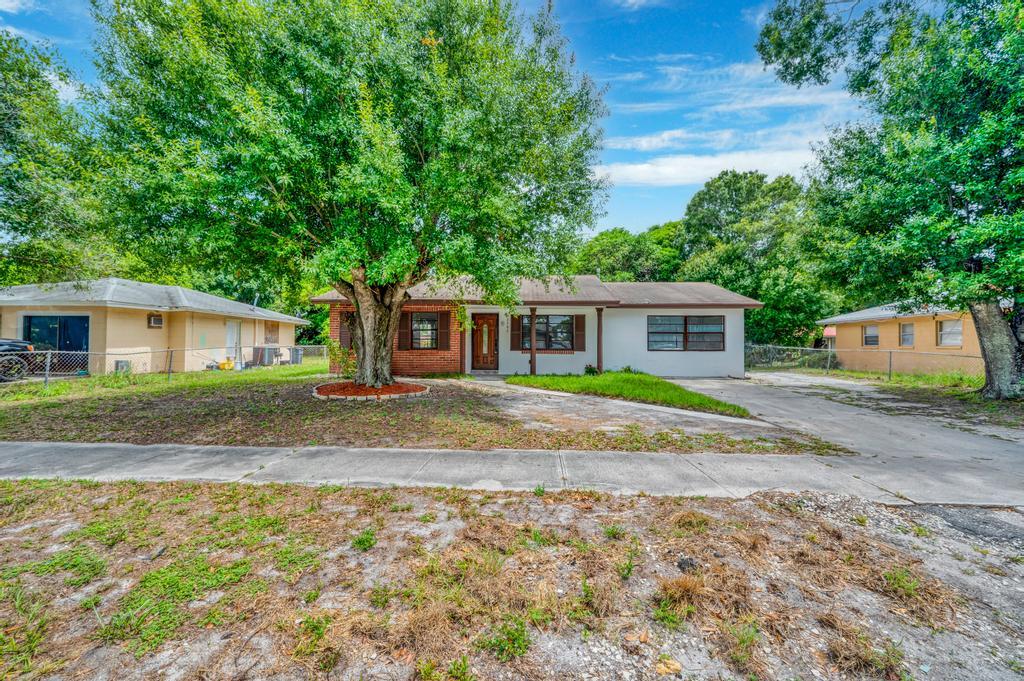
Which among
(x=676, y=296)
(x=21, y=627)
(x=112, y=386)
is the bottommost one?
(x=21, y=627)

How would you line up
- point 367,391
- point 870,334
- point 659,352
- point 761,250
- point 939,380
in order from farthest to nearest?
1. point 761,250
2. point 870,334
3. point 659,352
4. point 939,380
5. point 367,391

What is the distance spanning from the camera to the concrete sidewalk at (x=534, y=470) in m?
4.32

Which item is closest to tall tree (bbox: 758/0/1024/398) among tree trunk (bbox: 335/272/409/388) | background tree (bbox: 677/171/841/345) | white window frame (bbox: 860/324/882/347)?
background tree (bbox: 677/171/841/345)

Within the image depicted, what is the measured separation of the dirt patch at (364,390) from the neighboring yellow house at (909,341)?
16281 millimetres

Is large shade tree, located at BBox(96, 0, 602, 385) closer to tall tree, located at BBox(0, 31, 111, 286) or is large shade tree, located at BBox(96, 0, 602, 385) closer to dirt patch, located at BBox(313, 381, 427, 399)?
tall tree, located at BBox(0, 31, 111, 286)

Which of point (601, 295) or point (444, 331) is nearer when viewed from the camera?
point (601, 295)

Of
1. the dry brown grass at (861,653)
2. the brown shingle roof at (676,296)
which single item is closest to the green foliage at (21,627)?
the dry brown grass at (861,653)

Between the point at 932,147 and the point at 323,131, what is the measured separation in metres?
12.7

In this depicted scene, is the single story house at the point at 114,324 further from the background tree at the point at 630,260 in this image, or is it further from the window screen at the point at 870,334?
the window screen at the point at 870,334

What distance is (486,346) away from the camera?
1605cm

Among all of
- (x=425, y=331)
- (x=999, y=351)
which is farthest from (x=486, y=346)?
(x=999, y=351)

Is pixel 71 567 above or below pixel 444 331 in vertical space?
below

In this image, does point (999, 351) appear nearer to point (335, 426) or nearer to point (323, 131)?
point (335, 426)

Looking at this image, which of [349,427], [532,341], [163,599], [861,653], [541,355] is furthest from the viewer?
[541,355]
